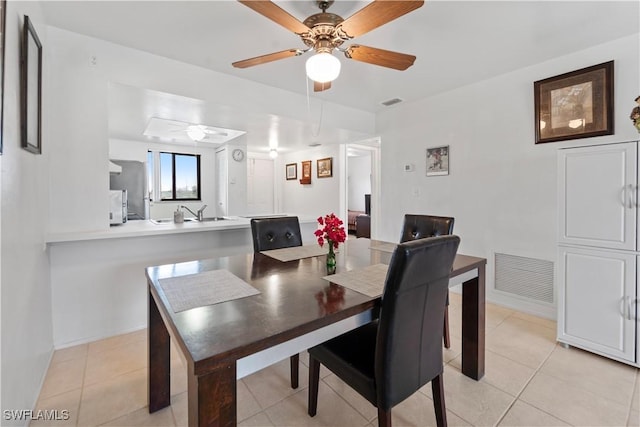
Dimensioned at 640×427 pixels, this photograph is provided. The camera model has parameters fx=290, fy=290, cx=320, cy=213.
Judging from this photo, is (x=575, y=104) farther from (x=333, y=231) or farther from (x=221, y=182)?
(x=221, y=182)

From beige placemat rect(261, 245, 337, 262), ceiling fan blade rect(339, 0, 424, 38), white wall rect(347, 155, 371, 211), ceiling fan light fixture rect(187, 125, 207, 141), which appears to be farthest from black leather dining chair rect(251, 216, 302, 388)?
white wall rect(347, 155, 371, 211)

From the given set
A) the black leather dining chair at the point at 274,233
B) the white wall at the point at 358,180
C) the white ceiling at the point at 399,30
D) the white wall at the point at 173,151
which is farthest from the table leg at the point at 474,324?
the white wall at the point at 358,180

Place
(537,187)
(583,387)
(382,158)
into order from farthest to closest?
(382,158) < (537,187) < (583,387)

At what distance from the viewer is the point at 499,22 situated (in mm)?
2006

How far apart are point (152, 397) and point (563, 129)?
3.58m

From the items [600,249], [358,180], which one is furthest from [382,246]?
[358,180]

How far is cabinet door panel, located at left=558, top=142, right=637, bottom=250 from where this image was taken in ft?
6.09

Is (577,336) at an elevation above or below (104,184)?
below

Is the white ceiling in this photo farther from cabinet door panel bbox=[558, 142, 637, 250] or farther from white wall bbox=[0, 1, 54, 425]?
cabinet door panel bbox=[558, 142, 637, 250]

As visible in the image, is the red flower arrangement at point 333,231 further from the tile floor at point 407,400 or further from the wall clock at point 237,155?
the wall clock at point 237,155

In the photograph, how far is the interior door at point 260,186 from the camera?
667 cm

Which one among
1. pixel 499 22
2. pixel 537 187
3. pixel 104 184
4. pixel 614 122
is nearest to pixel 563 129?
pixel 614 122

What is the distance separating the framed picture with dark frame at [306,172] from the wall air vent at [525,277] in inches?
147

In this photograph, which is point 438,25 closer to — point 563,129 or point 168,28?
point 563,129
